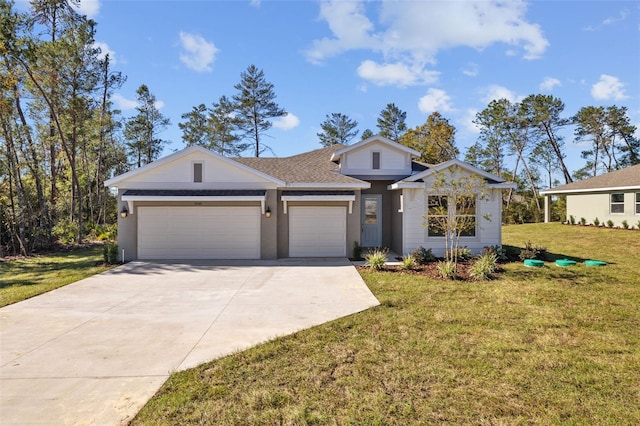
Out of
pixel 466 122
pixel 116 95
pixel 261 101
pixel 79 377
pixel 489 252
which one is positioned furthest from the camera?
pixel 466 122

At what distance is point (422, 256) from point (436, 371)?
8325 millimetres

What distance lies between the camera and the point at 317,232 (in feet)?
45.1

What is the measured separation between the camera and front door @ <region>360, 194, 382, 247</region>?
15227 millimetres

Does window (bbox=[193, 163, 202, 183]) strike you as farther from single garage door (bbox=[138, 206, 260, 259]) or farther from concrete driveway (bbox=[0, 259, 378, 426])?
concrete driveway (bbox=[0, 259, 378, 426])

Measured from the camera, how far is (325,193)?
13492 mm

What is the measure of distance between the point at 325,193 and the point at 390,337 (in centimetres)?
871

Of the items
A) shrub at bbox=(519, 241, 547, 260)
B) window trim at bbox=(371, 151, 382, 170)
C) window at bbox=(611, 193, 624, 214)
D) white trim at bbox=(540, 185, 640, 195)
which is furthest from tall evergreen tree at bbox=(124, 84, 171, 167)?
window at bbox=(611, 193, 624, 214)

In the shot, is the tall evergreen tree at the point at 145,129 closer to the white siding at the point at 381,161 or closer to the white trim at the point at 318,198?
the white trim at the point at 318,198

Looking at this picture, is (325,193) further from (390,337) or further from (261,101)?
(261,101)

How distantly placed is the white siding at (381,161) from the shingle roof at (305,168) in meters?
0.75

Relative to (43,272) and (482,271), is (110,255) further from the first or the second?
(482,271)

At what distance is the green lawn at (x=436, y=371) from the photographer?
3340 millimetres

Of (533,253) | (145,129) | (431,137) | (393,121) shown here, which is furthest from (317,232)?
(393,121)

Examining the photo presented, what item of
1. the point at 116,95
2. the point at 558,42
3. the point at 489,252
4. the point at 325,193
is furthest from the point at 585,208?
the point at 116,95
